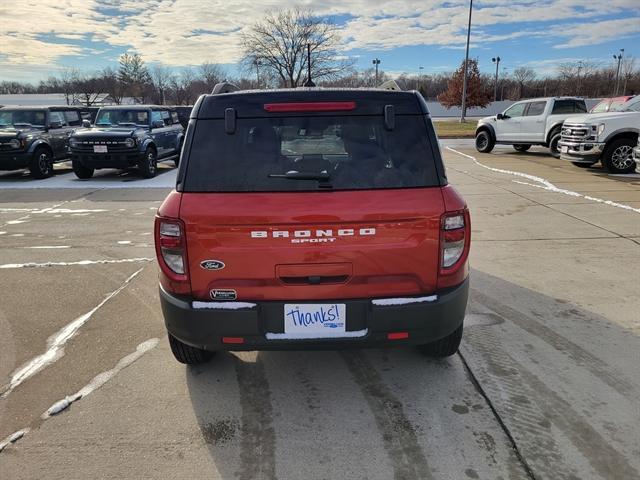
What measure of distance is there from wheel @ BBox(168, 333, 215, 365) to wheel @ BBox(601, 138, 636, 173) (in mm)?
12540

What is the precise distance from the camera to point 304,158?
2.78 metres

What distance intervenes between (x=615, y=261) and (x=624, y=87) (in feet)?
272

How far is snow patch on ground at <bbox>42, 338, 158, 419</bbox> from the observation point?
2.96 m

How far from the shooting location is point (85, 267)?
5.69m

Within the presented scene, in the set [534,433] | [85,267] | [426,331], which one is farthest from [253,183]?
[85,267]

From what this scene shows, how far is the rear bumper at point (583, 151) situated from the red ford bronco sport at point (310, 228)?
38.6 ft

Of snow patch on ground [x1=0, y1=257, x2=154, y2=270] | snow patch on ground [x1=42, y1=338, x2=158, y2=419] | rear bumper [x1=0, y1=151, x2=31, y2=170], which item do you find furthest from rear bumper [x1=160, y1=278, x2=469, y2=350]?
rear bumper [x1=0, y1=151, x2=31, y2=170]

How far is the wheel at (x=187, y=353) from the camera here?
3.24m

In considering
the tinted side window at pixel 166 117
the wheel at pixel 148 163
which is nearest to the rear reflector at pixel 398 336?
the wheel at pixel 148 163

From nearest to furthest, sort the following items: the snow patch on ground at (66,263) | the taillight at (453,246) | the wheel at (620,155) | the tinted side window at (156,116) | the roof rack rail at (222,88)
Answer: the taillight at (453,246) < the roof rack rail at (222,88) < the snow patch on ground at (66,263) < the wheel at (620,155) < the tinted side window at (156,116)

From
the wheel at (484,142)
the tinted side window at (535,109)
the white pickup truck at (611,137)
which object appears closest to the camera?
the white pickup truck at (611,137)

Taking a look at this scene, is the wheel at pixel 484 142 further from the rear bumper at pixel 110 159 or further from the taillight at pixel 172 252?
the taillight at pixel 172 252

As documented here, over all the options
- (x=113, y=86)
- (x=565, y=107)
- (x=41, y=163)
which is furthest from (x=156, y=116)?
(x=113, y=86)

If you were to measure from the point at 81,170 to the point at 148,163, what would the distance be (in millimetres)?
1810
